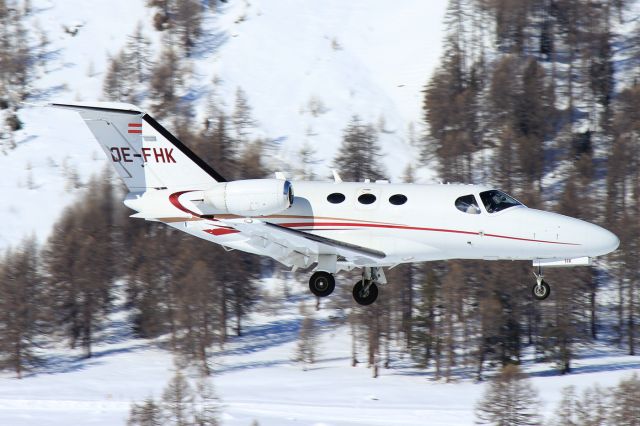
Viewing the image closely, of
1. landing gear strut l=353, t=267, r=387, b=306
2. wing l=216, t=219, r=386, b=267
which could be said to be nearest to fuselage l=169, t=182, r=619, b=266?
wing l=216, t=219, r=386, b=267

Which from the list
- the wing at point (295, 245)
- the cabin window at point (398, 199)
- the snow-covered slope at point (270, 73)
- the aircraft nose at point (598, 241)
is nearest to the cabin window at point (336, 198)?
the wing at point (295, 245)

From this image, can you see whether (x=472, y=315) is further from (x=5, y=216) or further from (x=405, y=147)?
(x=5, y=216)

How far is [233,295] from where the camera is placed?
63188 mm

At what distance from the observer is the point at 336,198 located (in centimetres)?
2847

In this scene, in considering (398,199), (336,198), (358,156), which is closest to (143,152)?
(336,198)

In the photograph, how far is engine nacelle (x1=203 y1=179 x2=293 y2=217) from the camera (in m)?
27.2

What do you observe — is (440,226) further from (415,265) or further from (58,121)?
(58,121)

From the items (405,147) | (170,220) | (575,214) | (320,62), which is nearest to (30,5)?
(320,62)

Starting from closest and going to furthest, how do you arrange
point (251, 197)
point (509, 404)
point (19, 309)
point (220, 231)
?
1. point (251, 197)
2. point (220, 231)
3. point (509, 404)
4. point (19, 309)

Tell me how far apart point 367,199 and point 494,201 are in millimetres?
3188

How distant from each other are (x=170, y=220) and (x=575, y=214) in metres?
40.2

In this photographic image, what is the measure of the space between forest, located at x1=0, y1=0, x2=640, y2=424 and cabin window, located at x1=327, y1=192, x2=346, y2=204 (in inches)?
1024

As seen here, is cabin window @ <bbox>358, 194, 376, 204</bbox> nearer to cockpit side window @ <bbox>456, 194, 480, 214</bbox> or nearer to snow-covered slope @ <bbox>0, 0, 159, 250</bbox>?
cockpit side window @ <bbox>456, 194, 480, 214</bbox>

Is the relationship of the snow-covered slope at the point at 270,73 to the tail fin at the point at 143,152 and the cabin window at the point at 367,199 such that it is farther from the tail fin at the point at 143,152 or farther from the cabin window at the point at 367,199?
the cabin window at the point at 367,199
